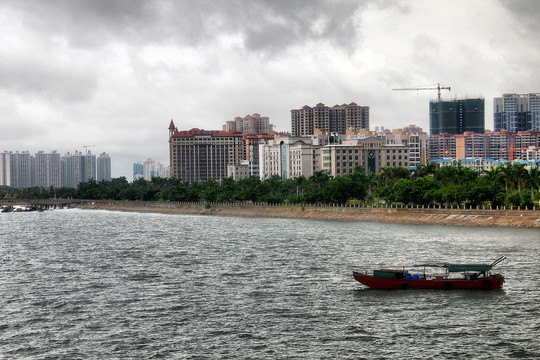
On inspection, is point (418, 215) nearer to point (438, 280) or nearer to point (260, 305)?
point (438, 280)

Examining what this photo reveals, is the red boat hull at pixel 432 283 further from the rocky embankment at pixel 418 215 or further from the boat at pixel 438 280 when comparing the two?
the rocky embankment at pixel 418 215

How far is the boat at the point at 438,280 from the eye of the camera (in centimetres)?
6469

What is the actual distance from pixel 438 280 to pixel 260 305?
18.6m

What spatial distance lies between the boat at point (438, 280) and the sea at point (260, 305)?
853mm

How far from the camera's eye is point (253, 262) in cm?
8556

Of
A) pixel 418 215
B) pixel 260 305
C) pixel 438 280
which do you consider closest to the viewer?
pixel 260 305

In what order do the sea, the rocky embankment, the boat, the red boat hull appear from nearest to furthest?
the sea
the red boat hull
the boat
the rocky embankment

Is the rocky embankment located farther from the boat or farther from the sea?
the boat

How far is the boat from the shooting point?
6469 cm

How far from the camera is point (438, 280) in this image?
65062mm

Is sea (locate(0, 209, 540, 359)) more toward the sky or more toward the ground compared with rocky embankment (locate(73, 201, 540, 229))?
more toward the ground

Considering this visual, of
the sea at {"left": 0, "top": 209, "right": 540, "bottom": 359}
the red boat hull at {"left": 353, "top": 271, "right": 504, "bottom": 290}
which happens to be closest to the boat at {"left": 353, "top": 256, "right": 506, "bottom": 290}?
the red boat hull at {"left": 353, "top": 271, "right": 504, "bottom": 290}

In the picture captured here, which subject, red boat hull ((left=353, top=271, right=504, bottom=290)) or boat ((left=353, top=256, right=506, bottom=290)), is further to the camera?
boat ((left=353, top=256, right=506, bottom=290))

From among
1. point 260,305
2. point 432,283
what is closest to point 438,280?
point 432,283
